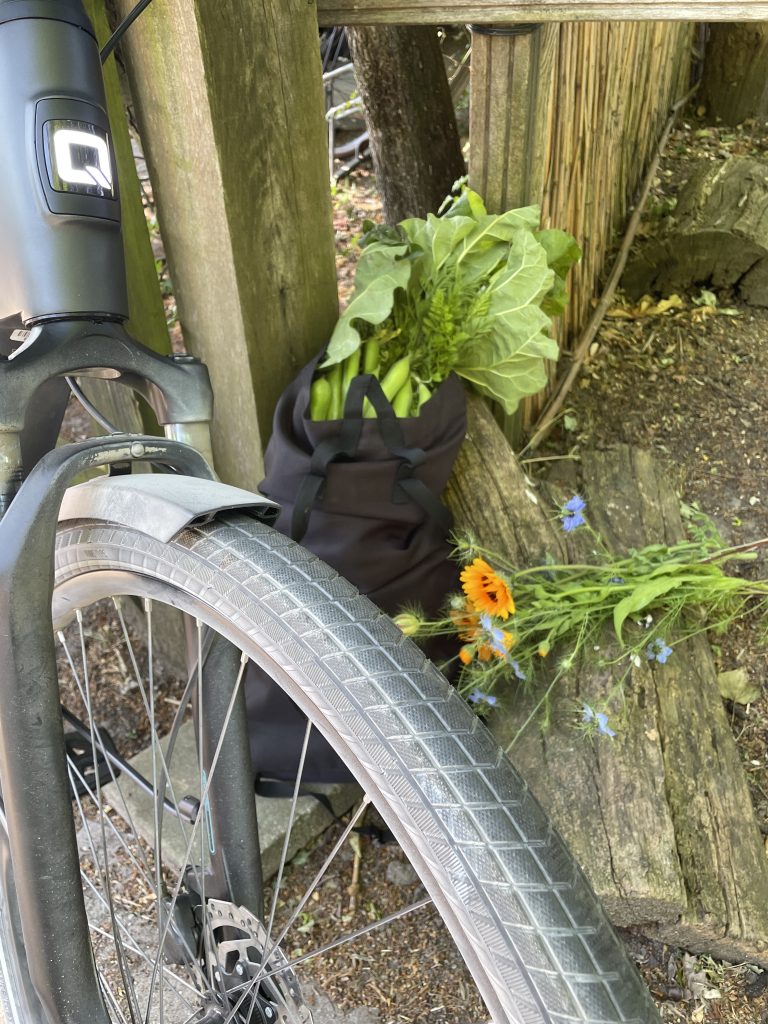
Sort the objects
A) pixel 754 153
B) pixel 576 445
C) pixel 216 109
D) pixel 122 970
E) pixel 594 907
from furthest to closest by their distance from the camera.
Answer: pixel 754 153, pixel 576 445, pixel 216 109, pixel 122 970, pixel 594 907

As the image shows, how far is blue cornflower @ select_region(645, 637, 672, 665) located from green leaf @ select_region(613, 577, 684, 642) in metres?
0.07

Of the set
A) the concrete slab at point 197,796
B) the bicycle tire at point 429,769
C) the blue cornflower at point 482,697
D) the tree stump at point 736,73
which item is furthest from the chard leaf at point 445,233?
the tree stump at point 736,73

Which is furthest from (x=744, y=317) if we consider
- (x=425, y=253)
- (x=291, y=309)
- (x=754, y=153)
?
(x=291, y=309)

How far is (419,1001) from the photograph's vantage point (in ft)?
4.98

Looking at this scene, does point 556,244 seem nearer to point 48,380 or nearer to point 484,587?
point 484,587

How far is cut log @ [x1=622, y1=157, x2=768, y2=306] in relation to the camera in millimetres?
2822

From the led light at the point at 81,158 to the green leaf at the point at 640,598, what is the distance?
1.16 metres

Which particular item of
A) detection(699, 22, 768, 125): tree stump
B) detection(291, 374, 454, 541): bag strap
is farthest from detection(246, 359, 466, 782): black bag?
detection(699, 22, 768, 125): tree stump

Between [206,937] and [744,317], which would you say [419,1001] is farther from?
[744,317]

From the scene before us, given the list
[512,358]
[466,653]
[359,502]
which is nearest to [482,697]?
[466,653]

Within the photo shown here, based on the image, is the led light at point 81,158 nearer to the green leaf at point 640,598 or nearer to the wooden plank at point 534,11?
the wooden plank at point 534,11

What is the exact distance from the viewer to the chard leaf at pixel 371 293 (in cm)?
165

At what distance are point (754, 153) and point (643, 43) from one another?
42.3 inches

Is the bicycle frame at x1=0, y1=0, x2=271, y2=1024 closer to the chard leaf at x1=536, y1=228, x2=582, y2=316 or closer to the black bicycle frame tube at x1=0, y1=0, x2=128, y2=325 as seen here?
the black bicycle frame tube at x1=0, y1=0, x2=128, y2=325
